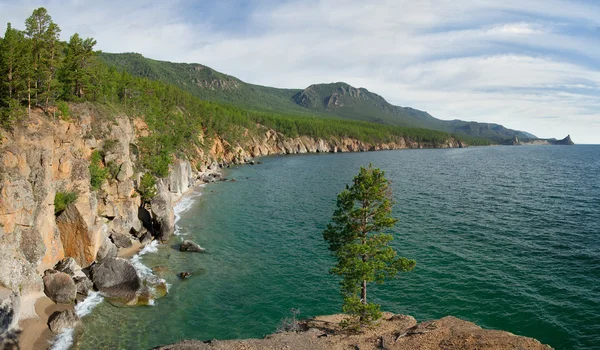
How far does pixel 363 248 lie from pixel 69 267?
2651cm

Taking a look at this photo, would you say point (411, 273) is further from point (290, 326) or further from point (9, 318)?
point (9, 318)

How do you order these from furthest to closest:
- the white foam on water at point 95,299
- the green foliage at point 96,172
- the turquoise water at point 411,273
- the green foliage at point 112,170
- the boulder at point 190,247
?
the green foliage at point 112,170 < the boulder at point 190,247 < the green foliage at point 96,172 < the turquoise water at point 411,273 < the white foam on water at point 95,299

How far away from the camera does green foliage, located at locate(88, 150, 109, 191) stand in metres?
39.5

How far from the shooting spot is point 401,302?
2998 centimetres

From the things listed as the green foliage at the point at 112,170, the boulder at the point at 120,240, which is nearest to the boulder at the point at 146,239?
the boulder at the point at 120,240

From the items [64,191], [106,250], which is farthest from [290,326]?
[64,191]

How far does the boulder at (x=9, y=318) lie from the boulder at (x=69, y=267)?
6.70 meters

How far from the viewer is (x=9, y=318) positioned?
22.4m

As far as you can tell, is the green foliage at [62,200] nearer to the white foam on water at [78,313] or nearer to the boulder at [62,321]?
the white foam on water at [78,313]

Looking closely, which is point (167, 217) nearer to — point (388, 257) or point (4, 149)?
point (4, 149)

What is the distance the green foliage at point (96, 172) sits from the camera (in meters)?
39.5

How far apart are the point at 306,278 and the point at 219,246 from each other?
13835 mm

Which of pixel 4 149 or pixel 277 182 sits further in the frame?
pixel 277 182

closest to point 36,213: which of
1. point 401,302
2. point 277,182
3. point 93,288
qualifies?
point 93,288
